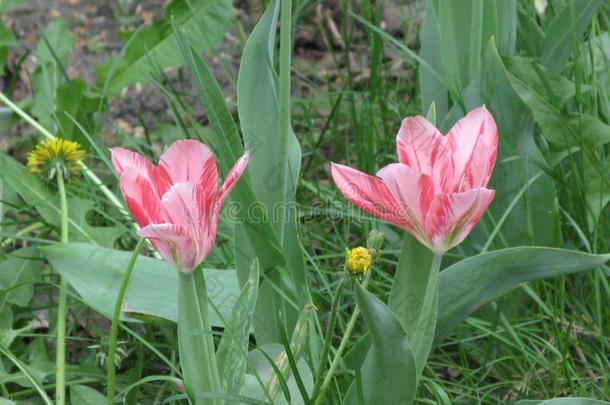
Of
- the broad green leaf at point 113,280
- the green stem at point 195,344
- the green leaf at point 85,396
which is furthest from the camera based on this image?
the green leaf at point 85,396

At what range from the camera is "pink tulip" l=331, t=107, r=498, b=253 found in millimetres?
1077

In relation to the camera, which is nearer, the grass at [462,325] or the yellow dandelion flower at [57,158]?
the grass at [462,325]

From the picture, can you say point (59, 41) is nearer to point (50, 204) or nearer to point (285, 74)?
point (50, 204)

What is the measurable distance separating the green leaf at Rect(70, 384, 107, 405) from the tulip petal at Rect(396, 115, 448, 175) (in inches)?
26.3

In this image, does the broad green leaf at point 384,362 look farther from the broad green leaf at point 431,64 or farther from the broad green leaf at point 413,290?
the broad green leaf at point 431,64

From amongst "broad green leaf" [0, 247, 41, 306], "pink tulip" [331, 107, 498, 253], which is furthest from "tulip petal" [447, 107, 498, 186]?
"broad green leaf" [0, 247, 41, 306]

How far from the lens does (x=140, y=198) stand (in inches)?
42.3

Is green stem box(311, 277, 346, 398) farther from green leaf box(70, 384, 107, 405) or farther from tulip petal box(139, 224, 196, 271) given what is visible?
green leaf box(70, 384, 107, 405)

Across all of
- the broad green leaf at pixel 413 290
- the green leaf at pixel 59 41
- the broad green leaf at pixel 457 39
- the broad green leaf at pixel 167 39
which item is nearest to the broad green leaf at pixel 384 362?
the broad green leaf at pixel 413 290

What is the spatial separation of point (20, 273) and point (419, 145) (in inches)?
36.0

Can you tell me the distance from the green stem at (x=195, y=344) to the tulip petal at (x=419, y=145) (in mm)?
286

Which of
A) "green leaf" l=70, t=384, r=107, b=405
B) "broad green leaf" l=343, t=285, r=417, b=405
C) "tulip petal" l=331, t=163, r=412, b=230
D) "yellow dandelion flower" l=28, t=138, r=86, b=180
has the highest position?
"tulip petal" l=331, t=163, r=412, b=230

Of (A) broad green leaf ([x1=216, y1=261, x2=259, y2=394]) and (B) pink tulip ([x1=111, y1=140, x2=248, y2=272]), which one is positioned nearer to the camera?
(B) pink tulip ([x1=111, y1=140, x2=248, y2=272])

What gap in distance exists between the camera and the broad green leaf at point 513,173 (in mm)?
1621
